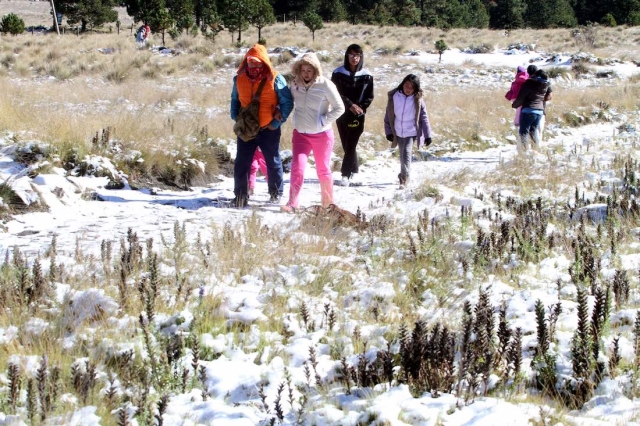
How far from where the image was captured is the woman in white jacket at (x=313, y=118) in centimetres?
626

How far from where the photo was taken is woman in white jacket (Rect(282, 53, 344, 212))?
6.26 meters

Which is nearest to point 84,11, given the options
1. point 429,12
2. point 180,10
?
point 180,10

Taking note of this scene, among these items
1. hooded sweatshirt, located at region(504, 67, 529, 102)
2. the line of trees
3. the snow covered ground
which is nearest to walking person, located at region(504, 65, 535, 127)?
hooded sweatshirt, located at region(504, 67, 529, 102)

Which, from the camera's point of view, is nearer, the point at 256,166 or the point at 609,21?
the point at 256,166

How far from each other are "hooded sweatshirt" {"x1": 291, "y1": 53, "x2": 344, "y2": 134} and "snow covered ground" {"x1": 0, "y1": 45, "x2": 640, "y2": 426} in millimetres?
1069

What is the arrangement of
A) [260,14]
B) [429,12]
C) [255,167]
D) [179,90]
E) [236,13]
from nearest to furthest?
[255,167]
[179,90]
[236,13]
[260,14]
[429,12]

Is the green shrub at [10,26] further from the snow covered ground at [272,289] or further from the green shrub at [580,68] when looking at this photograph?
the snow covered ground at [272,289]

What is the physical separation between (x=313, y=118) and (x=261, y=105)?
1.94 ft

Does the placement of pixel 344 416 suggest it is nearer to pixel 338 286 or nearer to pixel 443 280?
pixel 338 286

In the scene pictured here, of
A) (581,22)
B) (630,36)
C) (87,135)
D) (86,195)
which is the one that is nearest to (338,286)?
(86,195)

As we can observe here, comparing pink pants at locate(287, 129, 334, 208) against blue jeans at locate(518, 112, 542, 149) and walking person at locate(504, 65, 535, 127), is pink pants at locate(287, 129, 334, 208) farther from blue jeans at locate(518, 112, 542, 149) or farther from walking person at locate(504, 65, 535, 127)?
walking person at locate(504, 65, 535, 127)

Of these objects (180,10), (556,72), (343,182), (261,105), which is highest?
(180,10)

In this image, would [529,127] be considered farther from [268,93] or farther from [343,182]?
[268,93]

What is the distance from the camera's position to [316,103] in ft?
20.6
